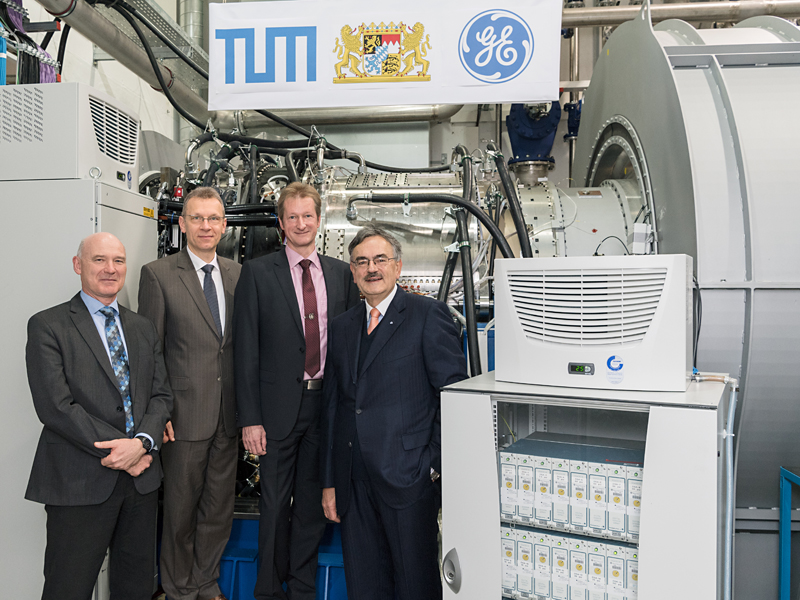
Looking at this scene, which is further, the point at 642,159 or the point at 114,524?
the point at 642,159

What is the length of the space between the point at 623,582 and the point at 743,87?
7.09ft

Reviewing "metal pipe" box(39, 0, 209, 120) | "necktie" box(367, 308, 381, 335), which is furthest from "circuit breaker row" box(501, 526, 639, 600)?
"metal pipe" box(39, 0, 209, 120)

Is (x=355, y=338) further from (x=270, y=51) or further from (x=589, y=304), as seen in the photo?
(x=270, y=51)

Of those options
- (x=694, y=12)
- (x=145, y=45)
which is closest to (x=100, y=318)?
(x=145, y=45)

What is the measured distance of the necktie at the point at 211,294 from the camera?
8.02 feet

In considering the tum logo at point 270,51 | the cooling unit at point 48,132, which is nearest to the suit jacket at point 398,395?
the cooling unit at point 48,132

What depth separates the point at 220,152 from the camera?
3.51m

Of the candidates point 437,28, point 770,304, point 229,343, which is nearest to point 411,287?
point 229,343

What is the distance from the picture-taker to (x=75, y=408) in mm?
1976

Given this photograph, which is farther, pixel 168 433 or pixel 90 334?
pixel 168 433

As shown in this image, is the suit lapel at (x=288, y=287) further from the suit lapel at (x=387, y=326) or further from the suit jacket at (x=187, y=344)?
the suit lapel at (x=387, y=326)

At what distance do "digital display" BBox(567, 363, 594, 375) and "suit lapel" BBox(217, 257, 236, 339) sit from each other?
4.58 ft

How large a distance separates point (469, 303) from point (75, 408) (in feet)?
5.43

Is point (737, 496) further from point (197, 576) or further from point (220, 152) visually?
point (220, 152)
